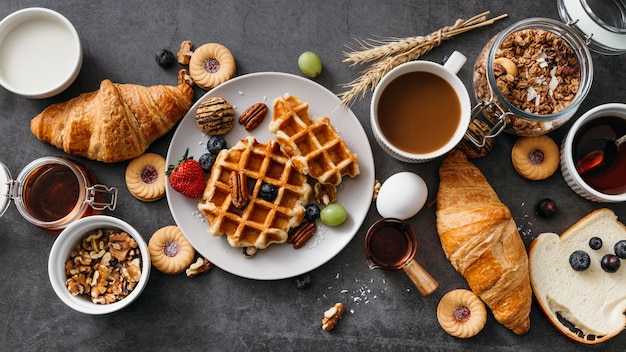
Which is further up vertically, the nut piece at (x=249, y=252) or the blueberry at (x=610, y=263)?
the blueberry at (x=610, y=263)

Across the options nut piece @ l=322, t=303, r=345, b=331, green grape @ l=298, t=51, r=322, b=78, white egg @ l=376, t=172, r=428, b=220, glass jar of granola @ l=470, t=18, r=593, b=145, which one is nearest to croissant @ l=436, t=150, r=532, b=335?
white egg @ l=376, t=172, r=428, b=220

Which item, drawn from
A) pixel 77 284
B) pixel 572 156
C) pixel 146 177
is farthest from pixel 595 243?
pixel 77 284

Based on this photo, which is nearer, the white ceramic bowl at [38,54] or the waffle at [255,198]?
the waffle at [255,198]

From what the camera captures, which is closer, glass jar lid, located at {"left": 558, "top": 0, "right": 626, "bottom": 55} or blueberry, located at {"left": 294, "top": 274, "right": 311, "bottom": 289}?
glass jar lid, located at {"left": 558, "top": 0, "right": 626, "bottom": 55}

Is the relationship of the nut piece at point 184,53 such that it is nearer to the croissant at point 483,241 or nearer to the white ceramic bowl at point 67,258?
the white ceramic bowl at point 67,258

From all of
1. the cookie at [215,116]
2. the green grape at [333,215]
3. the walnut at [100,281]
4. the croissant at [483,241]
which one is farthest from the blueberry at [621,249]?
the walnut at [100,281]

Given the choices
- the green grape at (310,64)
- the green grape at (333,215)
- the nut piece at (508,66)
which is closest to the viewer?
the nut piece at (508,66)

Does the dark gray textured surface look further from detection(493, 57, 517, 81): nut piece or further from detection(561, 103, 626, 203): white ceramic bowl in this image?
detection(493, 57, 517, 81): nut piece
